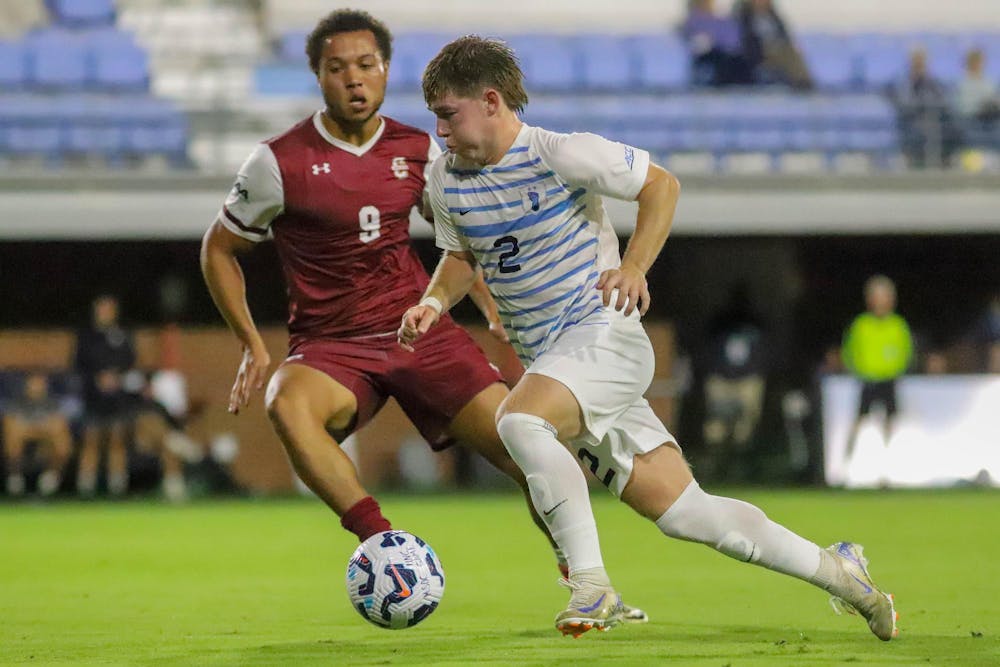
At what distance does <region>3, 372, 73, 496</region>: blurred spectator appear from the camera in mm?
14609

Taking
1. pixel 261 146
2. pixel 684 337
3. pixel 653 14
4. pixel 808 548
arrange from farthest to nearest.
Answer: pixel 653 14
pixel 684 337
pixel 261 146
pixel 808 548

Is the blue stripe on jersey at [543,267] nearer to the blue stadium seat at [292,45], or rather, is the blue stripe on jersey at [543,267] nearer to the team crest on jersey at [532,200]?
the team crest on jersey at [532,200]

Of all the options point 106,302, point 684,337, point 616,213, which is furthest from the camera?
point 684,337

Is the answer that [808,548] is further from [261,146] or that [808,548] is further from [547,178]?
[261,146]

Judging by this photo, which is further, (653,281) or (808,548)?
(653,281)

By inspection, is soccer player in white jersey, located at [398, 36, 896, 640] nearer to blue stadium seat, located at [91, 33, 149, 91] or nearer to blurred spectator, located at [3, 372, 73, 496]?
blurred spectator, located at [3, 372, 73, 496]

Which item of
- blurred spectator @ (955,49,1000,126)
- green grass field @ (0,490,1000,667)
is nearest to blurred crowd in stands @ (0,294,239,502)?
green grass field @ (0,490,1000,667)

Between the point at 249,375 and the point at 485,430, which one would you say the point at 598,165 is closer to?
the point at 485,430

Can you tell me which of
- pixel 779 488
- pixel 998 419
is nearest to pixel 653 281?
pixel 779 488

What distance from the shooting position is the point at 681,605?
6207 mm

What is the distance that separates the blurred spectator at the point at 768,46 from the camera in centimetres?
1587

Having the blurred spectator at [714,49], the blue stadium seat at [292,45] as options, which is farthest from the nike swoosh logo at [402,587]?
the blue stadium seat at [292,45]

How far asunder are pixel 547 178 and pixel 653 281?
1295 cm

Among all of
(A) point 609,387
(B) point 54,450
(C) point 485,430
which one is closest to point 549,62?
(B) point 54,450
